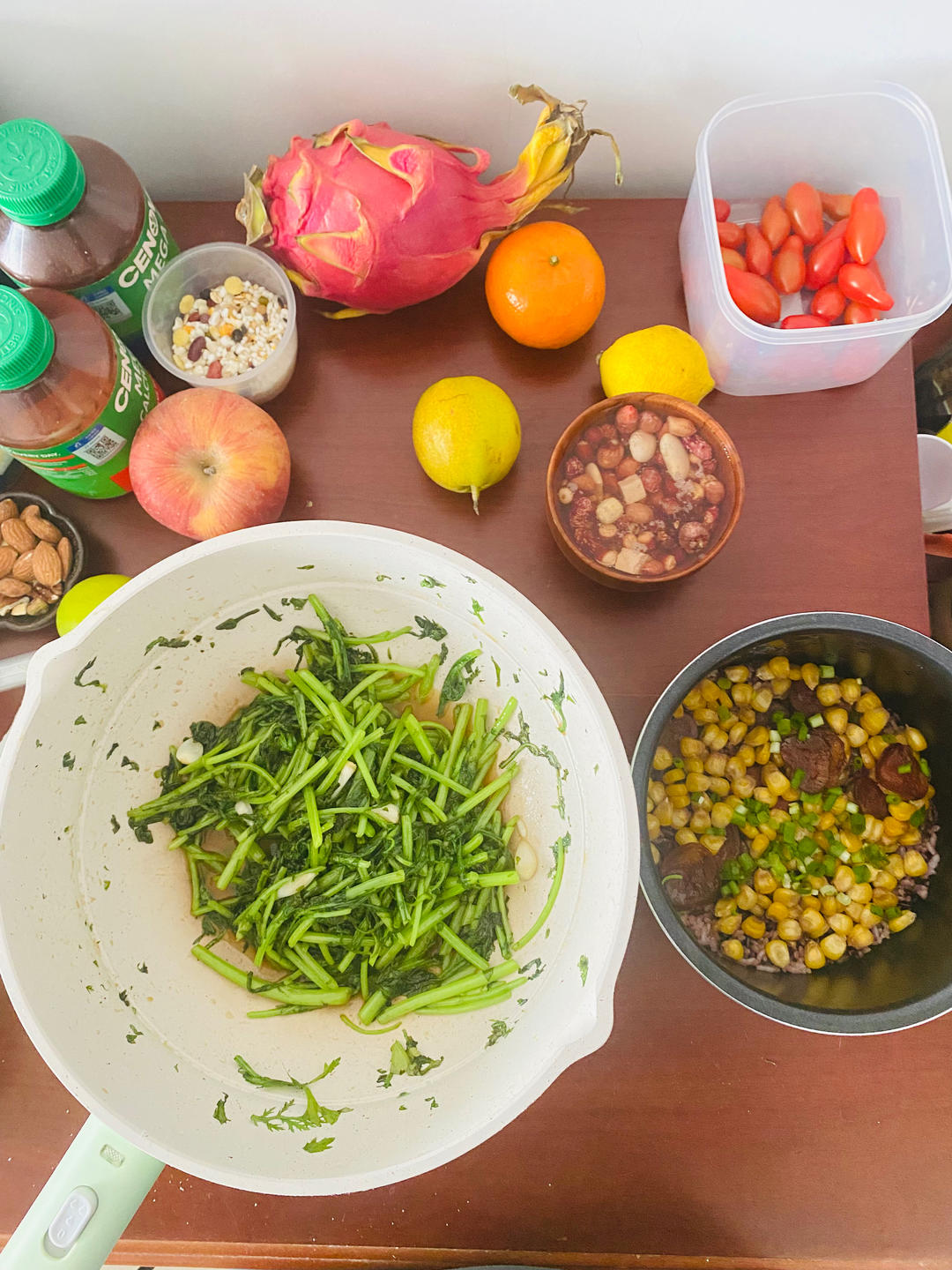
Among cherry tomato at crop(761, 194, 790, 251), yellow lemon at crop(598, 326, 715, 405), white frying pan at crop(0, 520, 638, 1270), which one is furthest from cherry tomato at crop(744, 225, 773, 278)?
white frying pan at crop(0, 520, 638, 1270)

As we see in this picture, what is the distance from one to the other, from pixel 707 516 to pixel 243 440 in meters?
0.47

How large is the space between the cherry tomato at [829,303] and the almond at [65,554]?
2.84ft

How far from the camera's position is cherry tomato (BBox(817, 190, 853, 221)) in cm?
92

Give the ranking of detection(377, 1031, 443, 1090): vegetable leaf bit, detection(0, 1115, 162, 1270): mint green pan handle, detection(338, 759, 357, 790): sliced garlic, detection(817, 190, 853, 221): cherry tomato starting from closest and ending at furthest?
detection(0, 1115, 162, 1270): mint green pan handle < detection(377, 1031, 443, 1090): vegetable leaf bit < detection(338, 759, 357, 790): sliced garlic < detection(817, 190, 853, 221): cherry tomato

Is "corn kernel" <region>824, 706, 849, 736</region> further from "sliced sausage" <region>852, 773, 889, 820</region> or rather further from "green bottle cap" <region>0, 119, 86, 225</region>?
"green bottle cap" <region>0, 119, 86, 225</region>

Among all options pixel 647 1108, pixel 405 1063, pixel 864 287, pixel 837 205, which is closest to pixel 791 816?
pixel 647 1108

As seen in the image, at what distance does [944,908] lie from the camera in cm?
80

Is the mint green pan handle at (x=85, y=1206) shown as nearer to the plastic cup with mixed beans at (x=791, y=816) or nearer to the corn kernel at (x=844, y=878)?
the plastic cup with mixed beans at (x=791, y=816)

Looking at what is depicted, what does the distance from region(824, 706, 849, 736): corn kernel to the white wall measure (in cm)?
68

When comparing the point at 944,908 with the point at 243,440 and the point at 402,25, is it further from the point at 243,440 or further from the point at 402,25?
the point at 402,25

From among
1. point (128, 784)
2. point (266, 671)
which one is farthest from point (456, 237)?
point (128, 784)

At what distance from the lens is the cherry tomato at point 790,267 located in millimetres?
893

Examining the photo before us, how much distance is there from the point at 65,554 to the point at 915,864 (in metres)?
0.96

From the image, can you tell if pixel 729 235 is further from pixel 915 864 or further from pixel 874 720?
pixel 915 864
